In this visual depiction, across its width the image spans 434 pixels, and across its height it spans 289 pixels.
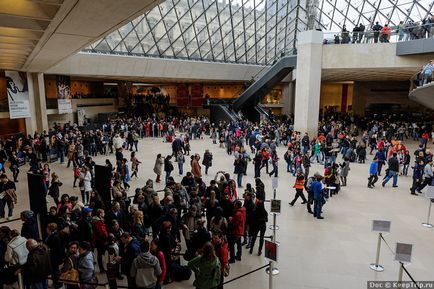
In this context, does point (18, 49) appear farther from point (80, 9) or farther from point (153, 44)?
point (153, 44)

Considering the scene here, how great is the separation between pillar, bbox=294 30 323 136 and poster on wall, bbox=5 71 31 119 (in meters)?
18.7

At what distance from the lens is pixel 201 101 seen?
1634 inches

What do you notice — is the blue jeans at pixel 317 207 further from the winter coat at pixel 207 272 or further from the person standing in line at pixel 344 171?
the winter coat at pixel 207 272

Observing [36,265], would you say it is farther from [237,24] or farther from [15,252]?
[237,24]

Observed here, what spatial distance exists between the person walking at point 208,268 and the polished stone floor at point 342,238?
1.23 meters

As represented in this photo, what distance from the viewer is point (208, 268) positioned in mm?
5055

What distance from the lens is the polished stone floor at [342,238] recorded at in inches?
254

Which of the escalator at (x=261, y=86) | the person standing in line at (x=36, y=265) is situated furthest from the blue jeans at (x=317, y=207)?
the escalator at (x=261, y=86)

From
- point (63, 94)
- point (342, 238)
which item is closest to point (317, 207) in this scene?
point (342, 238)

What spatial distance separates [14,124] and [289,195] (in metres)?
26.0

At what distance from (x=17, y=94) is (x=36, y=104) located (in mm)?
2867

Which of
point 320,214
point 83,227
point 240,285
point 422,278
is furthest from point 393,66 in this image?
point 83,227

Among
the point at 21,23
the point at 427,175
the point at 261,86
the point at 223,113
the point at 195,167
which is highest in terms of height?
the point at 261,86

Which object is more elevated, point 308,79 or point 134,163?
point 308,79
